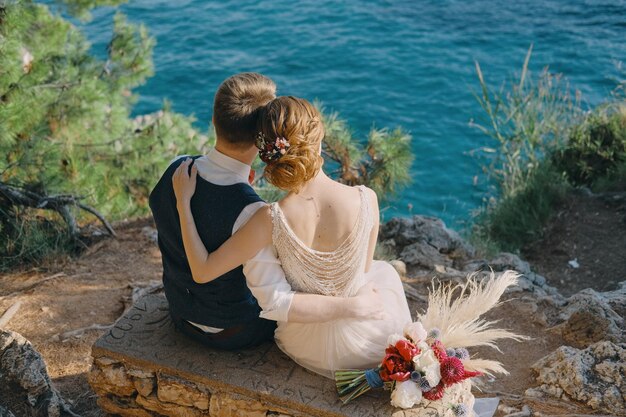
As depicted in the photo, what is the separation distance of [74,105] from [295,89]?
612 centimetres

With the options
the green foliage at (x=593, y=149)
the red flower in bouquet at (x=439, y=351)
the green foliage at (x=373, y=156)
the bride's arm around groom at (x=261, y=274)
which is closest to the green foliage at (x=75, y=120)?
the green foliage at (x=373, y=156)

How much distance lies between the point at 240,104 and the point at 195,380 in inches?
50.2

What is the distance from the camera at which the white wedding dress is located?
2752 millimetres

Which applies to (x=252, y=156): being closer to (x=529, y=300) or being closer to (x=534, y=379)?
(x=534, y=379)

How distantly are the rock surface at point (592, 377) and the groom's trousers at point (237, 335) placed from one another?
1.42 metres

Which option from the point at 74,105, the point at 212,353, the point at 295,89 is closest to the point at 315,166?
the point at 212,353

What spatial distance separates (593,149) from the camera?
769cm

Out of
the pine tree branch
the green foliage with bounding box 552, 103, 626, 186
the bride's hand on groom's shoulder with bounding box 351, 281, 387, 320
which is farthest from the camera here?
the green foliage with bounding box 552, 103, 626, 186

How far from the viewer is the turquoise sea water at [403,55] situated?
10398mm

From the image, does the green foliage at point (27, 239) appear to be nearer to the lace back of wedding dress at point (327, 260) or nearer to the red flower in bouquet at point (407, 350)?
the lace back of wedding dress at point (327, 260)

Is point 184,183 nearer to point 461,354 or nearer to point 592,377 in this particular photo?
point 461,354

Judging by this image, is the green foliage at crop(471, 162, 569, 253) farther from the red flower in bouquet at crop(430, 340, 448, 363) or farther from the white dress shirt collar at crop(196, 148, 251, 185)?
the white dress shirt collar at crop(196, 148, 251, 185)

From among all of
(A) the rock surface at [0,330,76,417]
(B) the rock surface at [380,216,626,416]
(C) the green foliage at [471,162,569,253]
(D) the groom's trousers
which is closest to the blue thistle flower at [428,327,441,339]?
(B) the rock surface at [380,216,626,416]

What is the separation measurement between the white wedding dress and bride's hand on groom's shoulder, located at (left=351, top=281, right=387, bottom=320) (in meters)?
0.03
